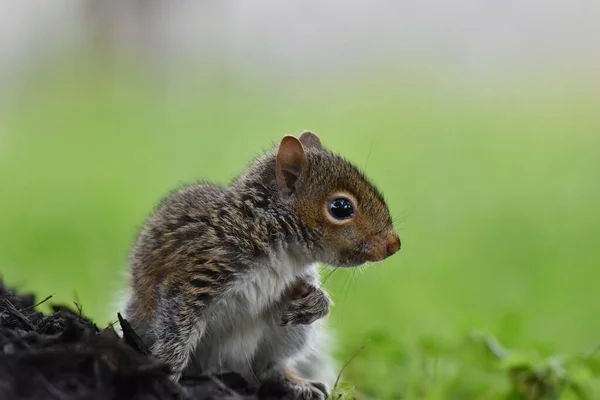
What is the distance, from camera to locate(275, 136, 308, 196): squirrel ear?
253cm

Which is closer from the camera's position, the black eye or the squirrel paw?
the squirrel paw

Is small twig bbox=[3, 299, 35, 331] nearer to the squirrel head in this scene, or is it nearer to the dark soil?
the dark soil

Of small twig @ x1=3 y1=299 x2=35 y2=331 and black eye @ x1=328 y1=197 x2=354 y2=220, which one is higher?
black eye @ x1=328 y1=197 x2=354 y2=220

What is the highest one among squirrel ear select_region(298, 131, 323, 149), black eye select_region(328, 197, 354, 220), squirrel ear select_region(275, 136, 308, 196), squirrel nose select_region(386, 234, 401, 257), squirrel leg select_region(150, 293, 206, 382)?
squirrel ear select_region(298, 131, 323, 149)

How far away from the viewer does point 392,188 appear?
19.4 feet

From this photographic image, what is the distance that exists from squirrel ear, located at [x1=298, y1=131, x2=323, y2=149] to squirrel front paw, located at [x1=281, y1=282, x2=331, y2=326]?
0.53 meters

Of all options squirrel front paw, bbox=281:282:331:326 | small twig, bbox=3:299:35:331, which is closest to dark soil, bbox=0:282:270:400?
small twig, bbox=3:299:35:331

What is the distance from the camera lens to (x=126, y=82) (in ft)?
31.3

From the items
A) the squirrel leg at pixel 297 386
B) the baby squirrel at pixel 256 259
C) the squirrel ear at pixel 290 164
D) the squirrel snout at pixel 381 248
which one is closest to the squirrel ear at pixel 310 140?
the baby squirrel at pixel 256 259

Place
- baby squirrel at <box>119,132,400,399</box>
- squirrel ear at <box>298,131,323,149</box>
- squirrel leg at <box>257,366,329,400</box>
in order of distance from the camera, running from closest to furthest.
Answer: baby squirrel at <box>119,132,400,399</box>, squirrel leg at <box>257,366,329,400</box>, squirrel ear at <box>298,131,323,149</box>

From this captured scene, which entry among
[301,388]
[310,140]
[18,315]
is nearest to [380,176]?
[310,140]

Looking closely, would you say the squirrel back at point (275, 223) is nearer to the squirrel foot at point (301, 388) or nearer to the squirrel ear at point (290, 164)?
the squirrel ear at point (290, 164)

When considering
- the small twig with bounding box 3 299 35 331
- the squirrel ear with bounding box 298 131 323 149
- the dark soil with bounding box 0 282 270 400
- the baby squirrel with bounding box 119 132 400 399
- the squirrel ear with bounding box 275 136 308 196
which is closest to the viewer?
the dark soil with bounding box 0 282 270 400

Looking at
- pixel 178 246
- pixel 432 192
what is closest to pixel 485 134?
pixel 432 192
